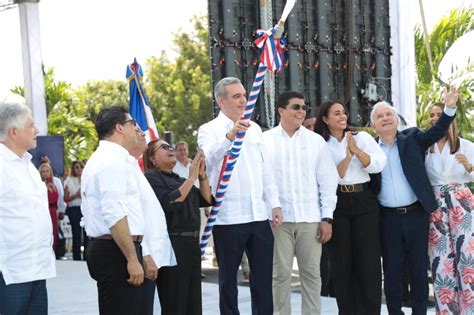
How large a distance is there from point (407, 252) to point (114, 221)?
2.85 meters

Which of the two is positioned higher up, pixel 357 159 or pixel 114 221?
pixel 357 159

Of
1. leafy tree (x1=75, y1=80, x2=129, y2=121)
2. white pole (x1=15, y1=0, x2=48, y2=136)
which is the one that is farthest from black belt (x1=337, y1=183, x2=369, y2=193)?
leafy tree (x1=75, y1=80, x2=129, y2=121)

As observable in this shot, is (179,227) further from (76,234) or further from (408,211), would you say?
(76,234)

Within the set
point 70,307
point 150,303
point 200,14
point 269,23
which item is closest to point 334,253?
point 150,303

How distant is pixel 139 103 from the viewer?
9.88m

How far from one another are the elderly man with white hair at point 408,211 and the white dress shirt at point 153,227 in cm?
201

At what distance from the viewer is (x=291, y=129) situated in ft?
22.2

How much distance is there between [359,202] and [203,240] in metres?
1.19

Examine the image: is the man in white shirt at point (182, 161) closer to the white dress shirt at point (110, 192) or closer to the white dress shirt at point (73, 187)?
the white dress shirt at point (73, 187)

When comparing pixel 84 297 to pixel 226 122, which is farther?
pixel 84 297

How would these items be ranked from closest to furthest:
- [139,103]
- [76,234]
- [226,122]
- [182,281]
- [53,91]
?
1. [182,281]
2. [226,122]
3. [139,103]
4. [76,234]
5. [53,91]

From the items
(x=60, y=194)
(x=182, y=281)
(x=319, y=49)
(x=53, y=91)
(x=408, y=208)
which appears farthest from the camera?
(x=53, y=91)

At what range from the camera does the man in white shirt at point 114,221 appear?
487 centimetres

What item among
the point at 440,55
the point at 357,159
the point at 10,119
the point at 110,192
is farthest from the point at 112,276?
the point at 440,55
